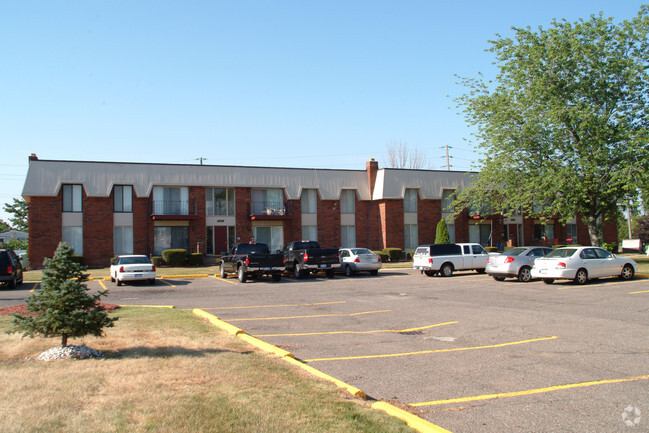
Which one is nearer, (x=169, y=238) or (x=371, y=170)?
(x=169, y=238)

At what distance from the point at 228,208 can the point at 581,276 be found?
83.2 feet

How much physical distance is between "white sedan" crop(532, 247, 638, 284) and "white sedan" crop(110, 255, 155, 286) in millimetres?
16569

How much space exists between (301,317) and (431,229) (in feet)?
102

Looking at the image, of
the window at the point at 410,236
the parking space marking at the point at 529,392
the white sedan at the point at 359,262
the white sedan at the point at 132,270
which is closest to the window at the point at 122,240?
the white sedan at the point at 132,270

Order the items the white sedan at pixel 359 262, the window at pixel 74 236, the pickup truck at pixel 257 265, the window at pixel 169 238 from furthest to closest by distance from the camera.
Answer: the window at pixel 169 238 < the window at pixel 74 236 < the white sedan at pixel 359 262 < the pickup truck at pixel 257 265

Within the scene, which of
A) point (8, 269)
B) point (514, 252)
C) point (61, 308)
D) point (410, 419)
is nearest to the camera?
point (410, 419)

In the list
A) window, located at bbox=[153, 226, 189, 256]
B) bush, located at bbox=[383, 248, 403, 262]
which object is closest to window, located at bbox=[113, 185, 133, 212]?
window, located at bbox=[153, 226, 189, 256]

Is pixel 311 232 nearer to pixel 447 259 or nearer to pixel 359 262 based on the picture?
pixel 359 262

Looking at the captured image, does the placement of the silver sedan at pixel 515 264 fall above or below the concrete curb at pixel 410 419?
above

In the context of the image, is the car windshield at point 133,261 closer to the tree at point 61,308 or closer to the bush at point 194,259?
the bush at point 194,259

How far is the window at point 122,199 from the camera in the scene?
3712 cm

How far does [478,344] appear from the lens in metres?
9.93

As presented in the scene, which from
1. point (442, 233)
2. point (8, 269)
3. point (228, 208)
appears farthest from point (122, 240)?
point (442, 233)

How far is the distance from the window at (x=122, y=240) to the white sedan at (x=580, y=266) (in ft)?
86.9
